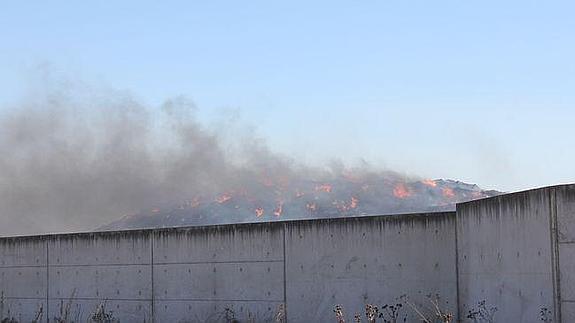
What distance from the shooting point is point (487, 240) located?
54.9 feet

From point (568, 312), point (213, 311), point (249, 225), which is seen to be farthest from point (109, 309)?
point (568, 312)

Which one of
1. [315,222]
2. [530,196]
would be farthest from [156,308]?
[530,196]

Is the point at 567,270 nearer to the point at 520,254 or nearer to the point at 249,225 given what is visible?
the point at 520,254

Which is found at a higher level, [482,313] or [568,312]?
[568,312]

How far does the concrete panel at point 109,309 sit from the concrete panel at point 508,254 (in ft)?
28.3

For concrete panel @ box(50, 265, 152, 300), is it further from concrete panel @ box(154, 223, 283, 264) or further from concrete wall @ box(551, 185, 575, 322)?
concrete wall @ box(551, 185, 575, 322)

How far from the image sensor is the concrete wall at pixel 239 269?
19422mm

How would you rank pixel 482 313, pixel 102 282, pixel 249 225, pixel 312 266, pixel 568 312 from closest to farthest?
pixel 568 312, pixel 482 313, pixel 312 266, pixel 249 225, pixel 102 282

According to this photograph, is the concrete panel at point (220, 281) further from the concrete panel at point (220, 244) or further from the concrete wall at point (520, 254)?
the concrete wall at point (520, 254)

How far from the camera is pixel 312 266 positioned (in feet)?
68.0

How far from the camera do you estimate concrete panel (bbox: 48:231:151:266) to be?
23.9m

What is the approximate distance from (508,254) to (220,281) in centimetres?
840

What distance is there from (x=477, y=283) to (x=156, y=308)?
9.11 meters

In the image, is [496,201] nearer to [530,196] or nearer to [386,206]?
[530,196]
